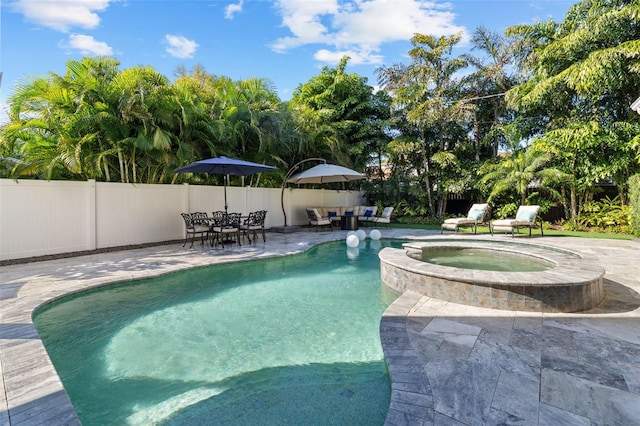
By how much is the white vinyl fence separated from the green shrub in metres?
12.8

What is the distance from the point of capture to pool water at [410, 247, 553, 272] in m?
5.77

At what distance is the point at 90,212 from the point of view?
805 cm

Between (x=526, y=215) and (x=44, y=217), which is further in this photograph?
(x=526, y=215)

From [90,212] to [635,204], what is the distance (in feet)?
50.6

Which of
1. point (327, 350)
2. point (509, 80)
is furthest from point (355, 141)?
point (327, 350)

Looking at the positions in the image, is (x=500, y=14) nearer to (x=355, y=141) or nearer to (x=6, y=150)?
(x=355, y=141)

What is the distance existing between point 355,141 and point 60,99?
12541mm

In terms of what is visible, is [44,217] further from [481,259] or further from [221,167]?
[481,259]

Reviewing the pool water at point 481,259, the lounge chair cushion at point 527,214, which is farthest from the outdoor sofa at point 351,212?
the pool water at point 481,259

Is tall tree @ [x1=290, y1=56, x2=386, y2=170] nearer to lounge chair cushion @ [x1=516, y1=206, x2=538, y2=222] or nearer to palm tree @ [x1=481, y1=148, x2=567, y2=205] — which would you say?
palm tree @ [x1=481, y1=148, x2=567, y2=205]

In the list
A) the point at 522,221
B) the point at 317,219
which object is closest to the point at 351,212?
the point at 317,219

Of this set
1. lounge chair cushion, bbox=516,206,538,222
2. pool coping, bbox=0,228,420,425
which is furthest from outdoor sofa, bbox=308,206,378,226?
lounge chair cushion, bbox=516,206,538,222

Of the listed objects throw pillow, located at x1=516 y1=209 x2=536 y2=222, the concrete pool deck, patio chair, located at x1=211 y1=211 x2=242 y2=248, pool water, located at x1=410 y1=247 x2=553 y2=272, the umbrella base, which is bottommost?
the concrete pool deck

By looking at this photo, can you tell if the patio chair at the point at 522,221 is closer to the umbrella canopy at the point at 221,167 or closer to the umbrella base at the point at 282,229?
the umbrella base at the point at 282,229
